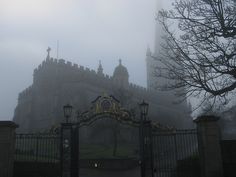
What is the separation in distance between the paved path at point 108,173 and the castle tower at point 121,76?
39362mm

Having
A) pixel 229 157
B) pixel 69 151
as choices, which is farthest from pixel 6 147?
pixel 229 157

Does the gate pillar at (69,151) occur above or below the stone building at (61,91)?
below

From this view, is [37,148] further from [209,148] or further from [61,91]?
[61,91]

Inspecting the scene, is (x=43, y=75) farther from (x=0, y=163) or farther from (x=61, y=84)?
(x=0, y=163)

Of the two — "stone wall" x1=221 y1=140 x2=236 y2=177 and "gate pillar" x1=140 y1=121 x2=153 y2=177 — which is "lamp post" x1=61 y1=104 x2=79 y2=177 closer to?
"gate pillar" x1=140 y1=121 x2=153 y2=177

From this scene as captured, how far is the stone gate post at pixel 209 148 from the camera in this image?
50.5 feet

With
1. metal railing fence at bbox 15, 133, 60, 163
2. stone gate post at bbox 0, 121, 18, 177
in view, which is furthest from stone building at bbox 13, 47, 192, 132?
stone gate post at bbox 0, 121, 18, 177

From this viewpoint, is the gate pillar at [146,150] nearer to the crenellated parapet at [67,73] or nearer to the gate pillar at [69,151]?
the gate pillar at [69,151]

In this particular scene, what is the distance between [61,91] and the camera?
61469mm

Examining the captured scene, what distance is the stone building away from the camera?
6066 centimetres

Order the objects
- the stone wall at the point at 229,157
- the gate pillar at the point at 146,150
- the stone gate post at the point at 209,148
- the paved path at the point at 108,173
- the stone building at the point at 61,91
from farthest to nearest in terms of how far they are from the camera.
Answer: the stone building at the point at 61,91
the paved path at the point at 108,173
the gate pillar at the point at 146,150
the stone wall at the point at 229,157
the stone gate post at the point at 209,148

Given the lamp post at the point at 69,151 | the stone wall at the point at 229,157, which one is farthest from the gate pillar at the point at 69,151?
the stone wall at the point at 229,157

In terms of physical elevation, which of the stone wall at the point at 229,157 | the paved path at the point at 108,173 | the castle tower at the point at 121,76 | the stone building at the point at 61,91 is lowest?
the paved path at the point at 108,173

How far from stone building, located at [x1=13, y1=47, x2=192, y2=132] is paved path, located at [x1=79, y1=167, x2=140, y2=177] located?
2616cm
